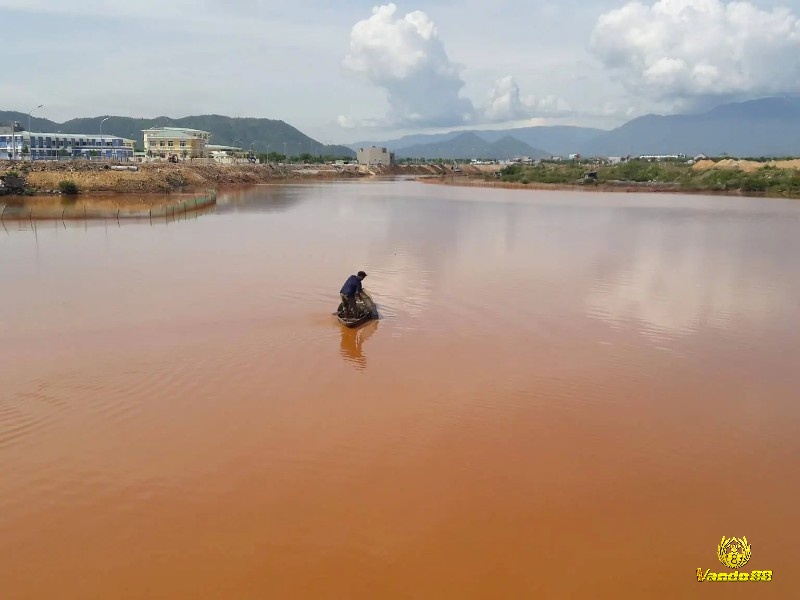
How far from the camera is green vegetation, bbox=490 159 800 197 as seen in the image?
227 feet

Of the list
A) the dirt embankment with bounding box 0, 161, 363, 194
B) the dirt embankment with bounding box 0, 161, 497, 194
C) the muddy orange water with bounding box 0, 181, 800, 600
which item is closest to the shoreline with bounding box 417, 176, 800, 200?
the dirt embankment with bounding box 0, 161, 497, 194

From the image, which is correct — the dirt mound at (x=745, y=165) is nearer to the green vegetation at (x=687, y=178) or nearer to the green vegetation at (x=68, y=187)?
the green vegetation at (x=687, y=178)

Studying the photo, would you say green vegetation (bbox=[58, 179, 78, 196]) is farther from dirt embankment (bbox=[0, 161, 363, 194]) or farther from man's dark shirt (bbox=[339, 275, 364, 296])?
man's dark shirt (bbox=[339, 275, 364, 296])

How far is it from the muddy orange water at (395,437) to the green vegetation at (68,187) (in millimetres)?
34444

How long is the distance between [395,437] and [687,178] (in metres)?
83.6

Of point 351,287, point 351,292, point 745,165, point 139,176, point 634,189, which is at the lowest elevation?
point 351,292

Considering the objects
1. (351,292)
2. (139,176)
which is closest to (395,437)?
(351,292)

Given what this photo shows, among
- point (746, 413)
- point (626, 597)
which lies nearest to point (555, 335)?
point (746, 413)

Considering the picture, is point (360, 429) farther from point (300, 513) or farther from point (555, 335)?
point (555, 335)

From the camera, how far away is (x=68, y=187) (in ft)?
164

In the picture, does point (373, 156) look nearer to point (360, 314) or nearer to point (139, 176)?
point (139, 176)

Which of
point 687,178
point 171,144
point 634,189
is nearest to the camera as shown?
point 634,189

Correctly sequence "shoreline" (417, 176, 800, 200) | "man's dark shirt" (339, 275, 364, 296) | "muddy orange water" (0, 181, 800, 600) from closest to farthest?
1. "muddy orange water" (0, 181, 800, 600)
2. "man's dark shirt" (339, 275, 364, 296)
3. "shoreline" (417, 176, 800, 200)

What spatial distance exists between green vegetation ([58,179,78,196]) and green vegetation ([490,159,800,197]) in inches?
2458
